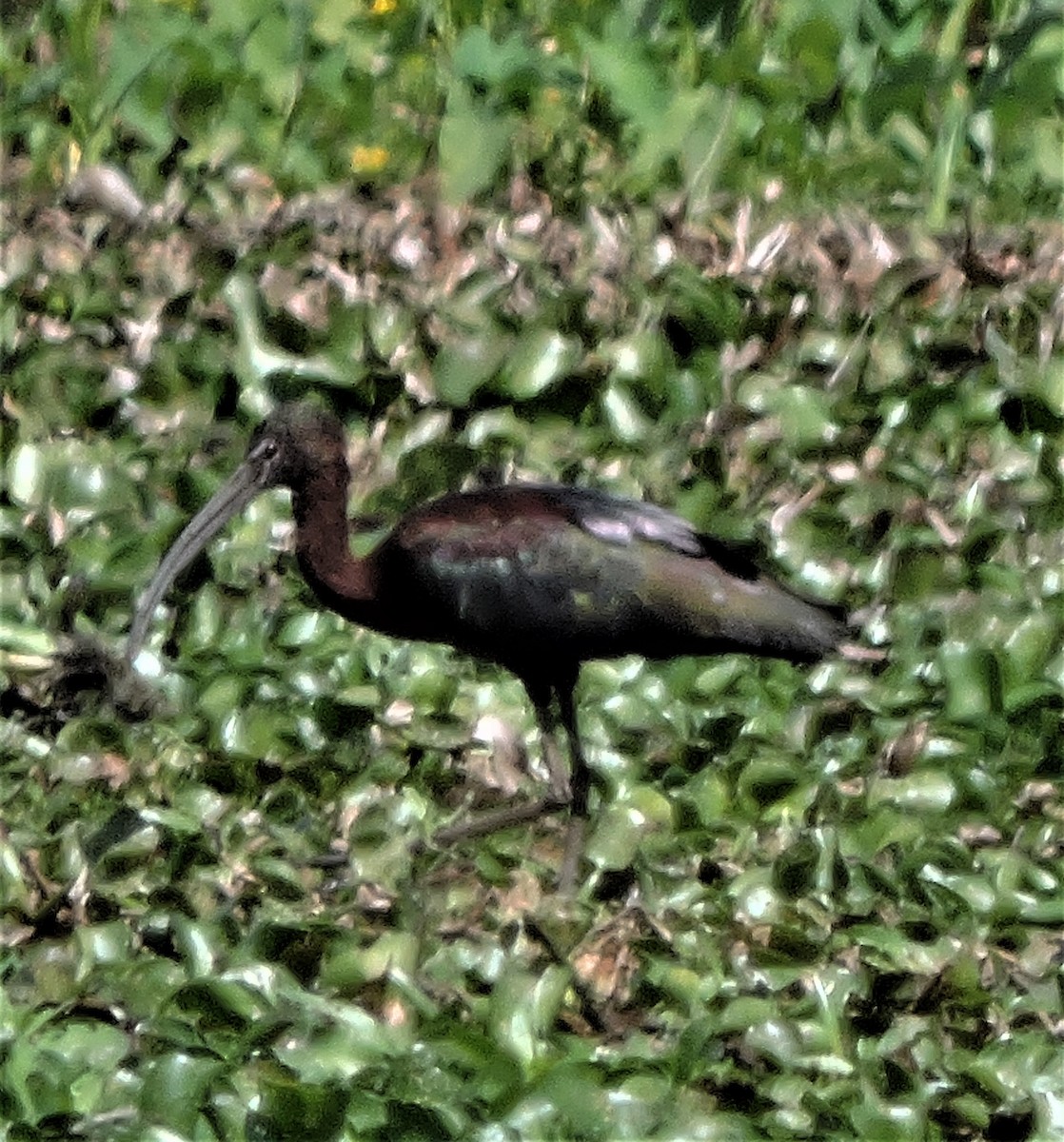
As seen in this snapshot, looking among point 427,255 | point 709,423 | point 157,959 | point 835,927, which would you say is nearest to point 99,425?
point 427,255

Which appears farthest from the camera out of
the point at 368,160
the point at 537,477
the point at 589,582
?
the point at 368,160

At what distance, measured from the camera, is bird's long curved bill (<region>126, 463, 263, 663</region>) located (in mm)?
3678

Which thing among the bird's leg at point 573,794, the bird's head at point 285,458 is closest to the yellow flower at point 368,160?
the bird's head at point 285,458

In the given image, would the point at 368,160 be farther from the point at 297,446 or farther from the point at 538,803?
the point at 538,803

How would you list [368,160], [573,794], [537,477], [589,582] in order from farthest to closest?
1. [368,160]
2. [537,477]
3. [573,794]
4. [589,582]

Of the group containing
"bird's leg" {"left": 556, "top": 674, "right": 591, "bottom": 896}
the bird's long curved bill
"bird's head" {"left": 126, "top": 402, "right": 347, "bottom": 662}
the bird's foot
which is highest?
"bird's head" {"left": 126, "top": 402, "right": 347, "bottom": 662}

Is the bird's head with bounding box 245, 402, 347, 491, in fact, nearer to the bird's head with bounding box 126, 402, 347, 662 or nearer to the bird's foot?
the bird's head with bounding box 126, 402, 347, 662

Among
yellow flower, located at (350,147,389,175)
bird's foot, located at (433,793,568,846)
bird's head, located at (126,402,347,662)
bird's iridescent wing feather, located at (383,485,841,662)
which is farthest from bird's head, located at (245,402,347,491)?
yellow flower, located at (350,147,389,175)

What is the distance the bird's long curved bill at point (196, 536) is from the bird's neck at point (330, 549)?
8cm

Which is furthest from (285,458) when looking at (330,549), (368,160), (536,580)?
(368,160)

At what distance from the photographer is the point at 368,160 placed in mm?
5199

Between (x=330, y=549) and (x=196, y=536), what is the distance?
239mm

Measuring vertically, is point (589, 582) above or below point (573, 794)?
above

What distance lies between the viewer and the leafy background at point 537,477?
10.5 feet
